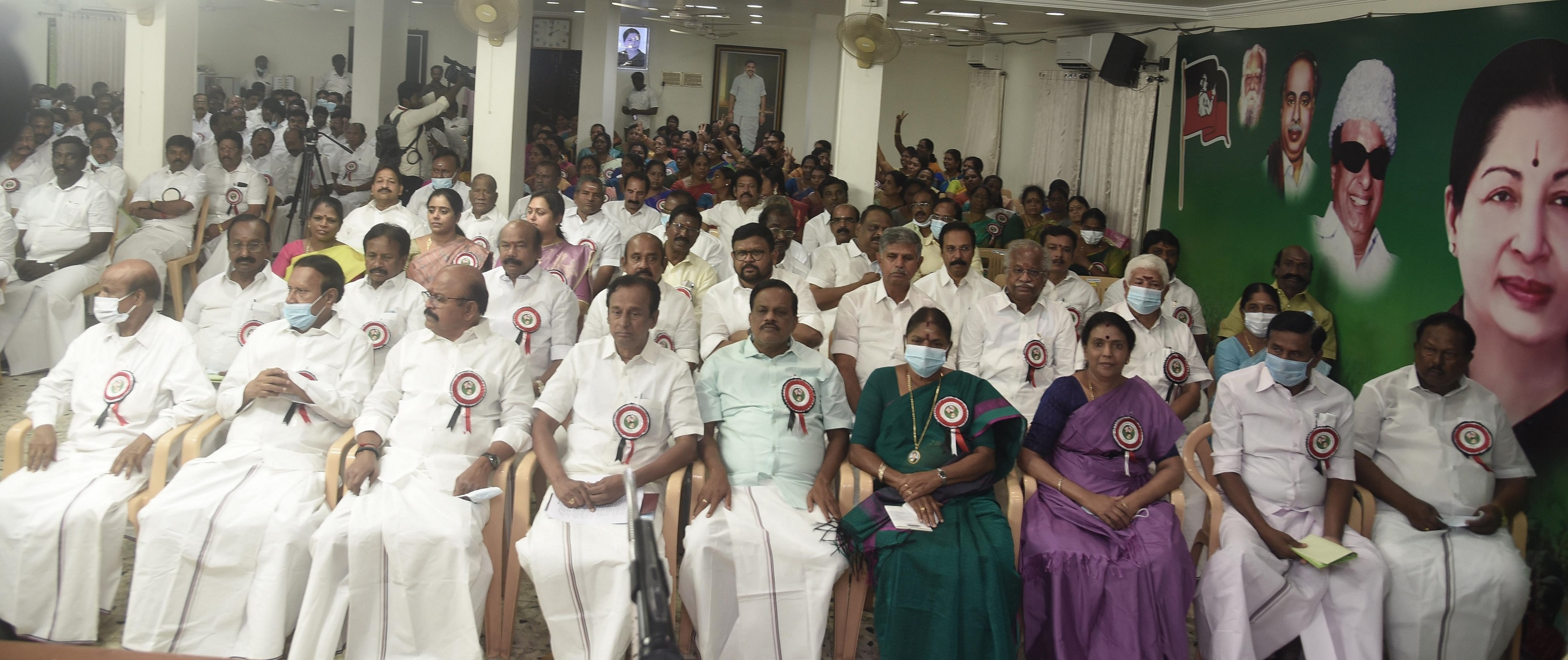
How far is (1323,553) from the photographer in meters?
3.54

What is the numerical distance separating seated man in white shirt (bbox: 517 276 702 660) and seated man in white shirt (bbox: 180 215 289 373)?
69.6 inches

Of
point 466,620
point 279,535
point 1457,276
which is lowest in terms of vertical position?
point 466,620

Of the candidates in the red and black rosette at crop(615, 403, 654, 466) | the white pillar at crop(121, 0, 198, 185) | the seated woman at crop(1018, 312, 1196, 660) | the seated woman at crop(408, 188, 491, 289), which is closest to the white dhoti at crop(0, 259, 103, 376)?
the white pillar at crop(121, 0, 198, 185)

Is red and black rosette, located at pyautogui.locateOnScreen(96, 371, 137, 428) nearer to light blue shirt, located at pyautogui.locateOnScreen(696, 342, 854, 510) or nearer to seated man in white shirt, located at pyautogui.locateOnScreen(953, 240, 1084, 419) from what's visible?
light blue shirt, located at pyautogui.locateOnScreen(696, 342, 854, 510)

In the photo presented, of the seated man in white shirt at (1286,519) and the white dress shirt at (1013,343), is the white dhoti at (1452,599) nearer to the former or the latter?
the seated man in white shirt at (1286,519)

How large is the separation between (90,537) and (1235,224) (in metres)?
6.71

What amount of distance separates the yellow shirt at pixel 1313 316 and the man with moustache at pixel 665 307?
288 centimetres

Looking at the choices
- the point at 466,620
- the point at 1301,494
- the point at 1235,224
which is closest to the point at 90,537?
the point at 466,620

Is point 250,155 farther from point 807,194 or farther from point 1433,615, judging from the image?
point 1433,615

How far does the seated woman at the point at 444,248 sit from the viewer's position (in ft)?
17.7

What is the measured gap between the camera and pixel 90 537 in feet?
10.9

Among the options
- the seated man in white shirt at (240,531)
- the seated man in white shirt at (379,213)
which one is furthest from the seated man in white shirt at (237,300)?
the seated man in white shirt at (379,213)

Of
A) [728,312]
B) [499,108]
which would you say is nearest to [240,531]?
[728,312]

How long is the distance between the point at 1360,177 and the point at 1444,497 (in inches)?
108
